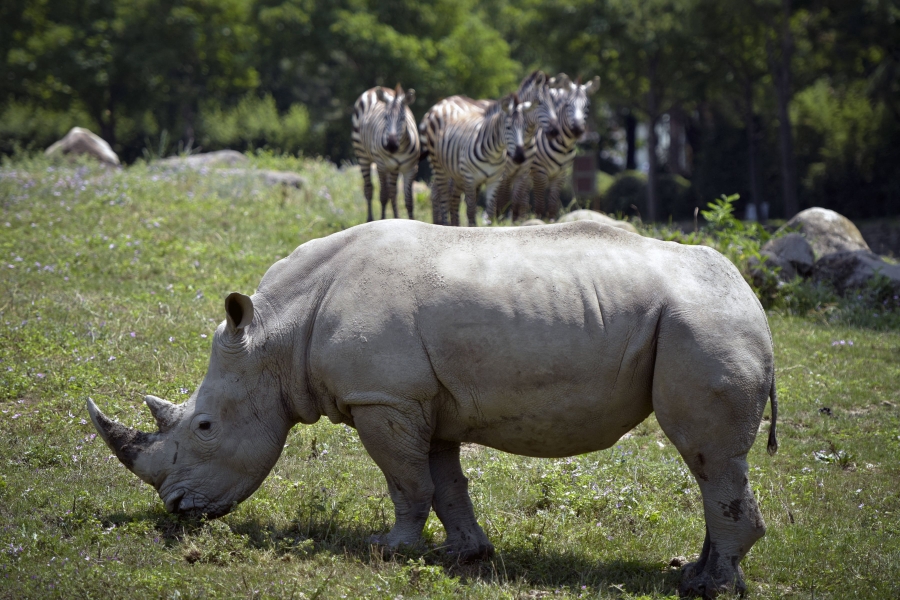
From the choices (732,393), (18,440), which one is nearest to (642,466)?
(732,393)

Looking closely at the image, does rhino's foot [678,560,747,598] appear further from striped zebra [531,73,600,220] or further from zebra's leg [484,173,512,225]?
striped zebra [531,73,600,220]

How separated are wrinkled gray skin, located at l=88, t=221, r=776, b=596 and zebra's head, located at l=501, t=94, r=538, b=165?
8.53 metres

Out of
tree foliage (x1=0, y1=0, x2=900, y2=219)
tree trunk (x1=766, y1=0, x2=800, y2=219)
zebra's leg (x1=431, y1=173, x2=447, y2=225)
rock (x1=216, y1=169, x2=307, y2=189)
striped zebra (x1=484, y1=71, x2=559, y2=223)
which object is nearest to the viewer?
striped zebra (x1=484, y1=71, x2=559, y2=223)

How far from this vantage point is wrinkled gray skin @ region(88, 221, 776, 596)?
16.1 feet

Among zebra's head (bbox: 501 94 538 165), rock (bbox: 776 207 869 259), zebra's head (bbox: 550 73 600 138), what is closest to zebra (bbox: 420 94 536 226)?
zebra's head (bbox: 501 94 538 165)

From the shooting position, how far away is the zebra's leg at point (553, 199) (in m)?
15.4

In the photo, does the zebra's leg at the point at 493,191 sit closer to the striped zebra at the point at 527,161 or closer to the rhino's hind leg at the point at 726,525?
the striped zebra at the point at 527,161

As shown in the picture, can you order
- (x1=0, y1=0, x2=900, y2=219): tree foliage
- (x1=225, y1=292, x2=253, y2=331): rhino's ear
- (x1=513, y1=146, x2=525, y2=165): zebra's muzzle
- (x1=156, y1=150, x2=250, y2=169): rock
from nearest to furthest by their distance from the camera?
1. (x1=225, y1=292, x2=253, y2=331): rhino's ear
2. (x1=513, y1=146, x2=525, y2=165): zebra's muzzle
3. (x1=156, y1=150, x2=250, y2=169): rock
4. (x1=0, y1=0, x2=900, y2=219): tree foliage

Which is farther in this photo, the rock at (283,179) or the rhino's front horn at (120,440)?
the rock at (283,179)

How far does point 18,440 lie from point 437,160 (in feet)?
31.5

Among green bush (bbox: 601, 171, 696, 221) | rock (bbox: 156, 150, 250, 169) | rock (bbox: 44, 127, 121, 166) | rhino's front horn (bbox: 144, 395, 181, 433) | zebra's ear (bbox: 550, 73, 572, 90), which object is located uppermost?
zebra's ear (bbox: 550, 73, 572, 90)

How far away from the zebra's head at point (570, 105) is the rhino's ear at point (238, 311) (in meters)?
10.3

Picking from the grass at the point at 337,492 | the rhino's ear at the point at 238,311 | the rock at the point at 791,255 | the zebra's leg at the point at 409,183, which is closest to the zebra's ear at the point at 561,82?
the zebra's leg at the point at 409,183

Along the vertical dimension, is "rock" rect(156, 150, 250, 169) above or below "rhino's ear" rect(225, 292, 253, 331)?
above
